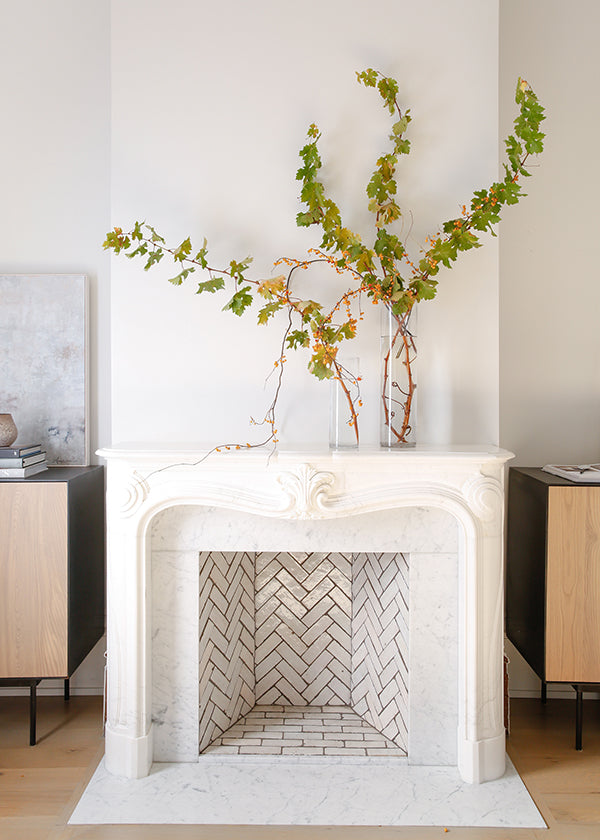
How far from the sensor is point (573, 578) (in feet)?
7.34

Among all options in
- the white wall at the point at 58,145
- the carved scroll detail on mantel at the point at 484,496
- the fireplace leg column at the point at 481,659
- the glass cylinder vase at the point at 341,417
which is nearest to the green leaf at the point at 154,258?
the white wall at the point at 58,145

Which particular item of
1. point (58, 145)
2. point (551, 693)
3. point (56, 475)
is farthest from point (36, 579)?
point (551, 693)

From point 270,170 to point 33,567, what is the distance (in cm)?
158

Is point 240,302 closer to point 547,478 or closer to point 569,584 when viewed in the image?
point 547,478

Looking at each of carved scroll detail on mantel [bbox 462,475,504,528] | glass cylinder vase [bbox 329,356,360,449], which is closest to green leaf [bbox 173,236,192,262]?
glass cylinder vase [bbox 329,356,360,449]

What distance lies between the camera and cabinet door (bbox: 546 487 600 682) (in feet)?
7.32

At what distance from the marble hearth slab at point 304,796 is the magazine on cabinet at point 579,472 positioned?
98cm

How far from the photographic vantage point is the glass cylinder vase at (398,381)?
222cm

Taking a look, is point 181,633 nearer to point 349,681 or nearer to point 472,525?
point 349,681

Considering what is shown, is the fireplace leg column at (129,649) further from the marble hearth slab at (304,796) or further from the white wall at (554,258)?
the white wall at (554,258)

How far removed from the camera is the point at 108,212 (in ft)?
8.85

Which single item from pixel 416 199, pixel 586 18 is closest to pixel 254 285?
pixel 416 199

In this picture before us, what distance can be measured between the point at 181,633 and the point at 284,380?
909mm

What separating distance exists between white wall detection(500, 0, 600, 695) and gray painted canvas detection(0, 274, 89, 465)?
169 centimetres
